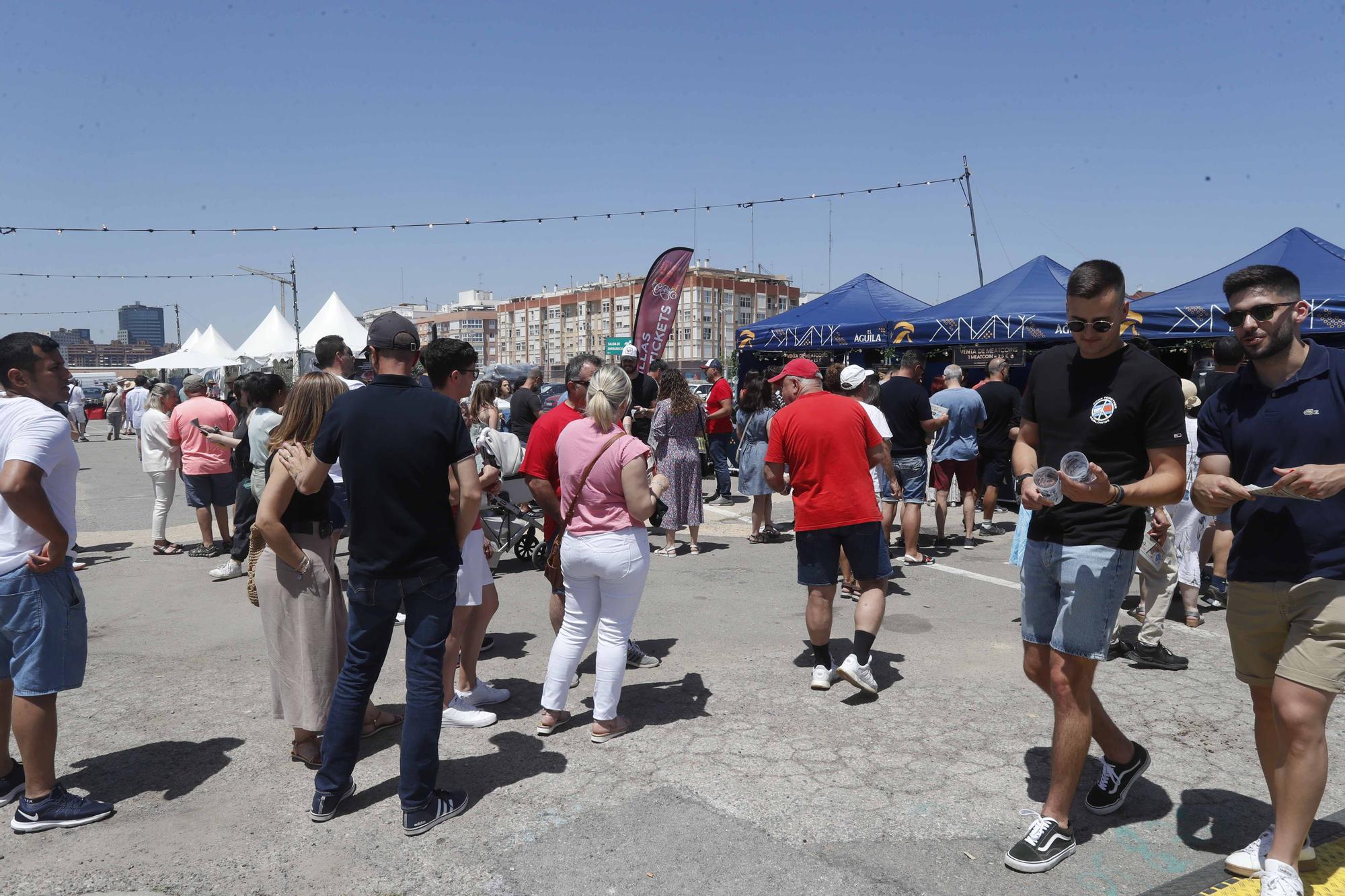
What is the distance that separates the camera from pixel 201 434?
820cm

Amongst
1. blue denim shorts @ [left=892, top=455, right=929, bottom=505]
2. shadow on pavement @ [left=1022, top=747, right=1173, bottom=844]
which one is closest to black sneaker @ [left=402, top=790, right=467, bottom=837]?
shadow on pavement @ [left=1022, top=747, right=1173, bottom=844]

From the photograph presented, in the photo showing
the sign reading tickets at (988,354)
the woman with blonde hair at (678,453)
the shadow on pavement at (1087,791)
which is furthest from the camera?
the sign reading tickets at (988,354)

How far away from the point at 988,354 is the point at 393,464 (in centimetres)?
984

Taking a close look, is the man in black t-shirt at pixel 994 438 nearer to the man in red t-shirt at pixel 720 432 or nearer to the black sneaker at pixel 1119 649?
the man in red t-shirt at pixel 720 432

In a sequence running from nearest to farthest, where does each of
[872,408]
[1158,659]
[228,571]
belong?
[1158,659] → [872,408] → [228,571]

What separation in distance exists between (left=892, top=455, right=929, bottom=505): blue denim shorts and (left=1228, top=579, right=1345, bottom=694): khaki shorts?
16.4 feet

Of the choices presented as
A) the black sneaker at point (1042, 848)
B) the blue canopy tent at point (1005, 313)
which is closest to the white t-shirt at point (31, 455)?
the black sneaker at point (1042, 848)

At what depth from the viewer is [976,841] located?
307 centimetres

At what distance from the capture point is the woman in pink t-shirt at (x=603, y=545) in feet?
12.8

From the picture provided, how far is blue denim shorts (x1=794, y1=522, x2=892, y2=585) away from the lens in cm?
461

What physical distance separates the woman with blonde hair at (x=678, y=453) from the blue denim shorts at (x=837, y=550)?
3.75m

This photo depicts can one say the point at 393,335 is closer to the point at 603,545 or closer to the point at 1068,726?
the point at 603,545

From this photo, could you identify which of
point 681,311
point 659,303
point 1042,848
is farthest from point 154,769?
point 681,311

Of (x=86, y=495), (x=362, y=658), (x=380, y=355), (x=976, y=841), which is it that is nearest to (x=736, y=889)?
(x=976, y=841)
